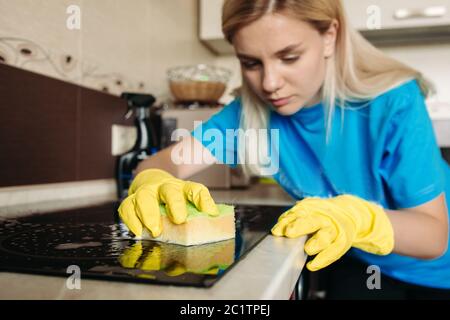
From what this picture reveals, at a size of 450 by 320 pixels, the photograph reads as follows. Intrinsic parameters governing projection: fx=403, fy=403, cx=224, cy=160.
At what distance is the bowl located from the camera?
154cm

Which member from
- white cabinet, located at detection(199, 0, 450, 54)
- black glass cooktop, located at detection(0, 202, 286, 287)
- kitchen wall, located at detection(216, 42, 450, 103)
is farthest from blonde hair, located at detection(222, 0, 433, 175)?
kitchen wall, located at detection(216, 42, 450, 103)

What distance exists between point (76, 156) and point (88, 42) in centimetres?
33

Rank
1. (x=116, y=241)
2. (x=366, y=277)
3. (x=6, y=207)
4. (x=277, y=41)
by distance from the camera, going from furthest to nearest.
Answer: (x=366, y=277) → (x=6, y=207) → (x=277, y=41) → (x=116, y=241)

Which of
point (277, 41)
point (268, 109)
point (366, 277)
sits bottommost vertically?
point (366, 277)

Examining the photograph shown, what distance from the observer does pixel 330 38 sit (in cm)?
89

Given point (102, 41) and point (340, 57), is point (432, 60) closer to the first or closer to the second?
point (340, 57)

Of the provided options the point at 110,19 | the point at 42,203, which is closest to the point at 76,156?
the point at 42,203

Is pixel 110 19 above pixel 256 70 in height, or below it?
above

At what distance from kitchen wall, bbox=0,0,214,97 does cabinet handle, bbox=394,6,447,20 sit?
2.94 feet

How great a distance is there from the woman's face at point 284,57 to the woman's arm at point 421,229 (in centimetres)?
32

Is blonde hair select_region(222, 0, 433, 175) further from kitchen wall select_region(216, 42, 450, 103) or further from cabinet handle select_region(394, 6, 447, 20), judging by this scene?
kitchen wall select_region(216, 42, 450, 103)

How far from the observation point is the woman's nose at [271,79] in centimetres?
81

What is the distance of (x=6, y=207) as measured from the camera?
0.88 m

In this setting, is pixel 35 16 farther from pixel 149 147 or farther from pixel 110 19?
pixel 149 147
